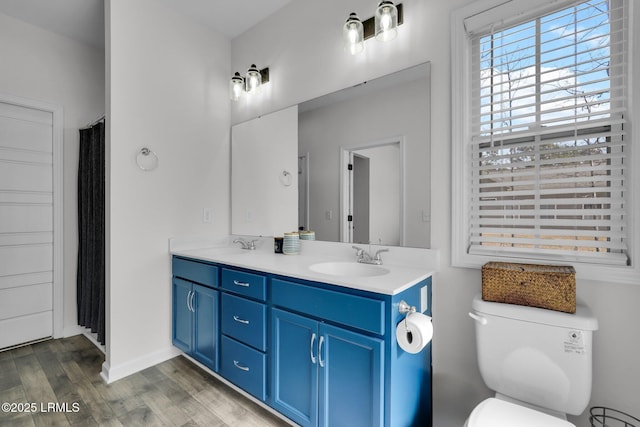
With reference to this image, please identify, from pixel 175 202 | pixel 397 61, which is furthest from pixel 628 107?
pixel 175 202

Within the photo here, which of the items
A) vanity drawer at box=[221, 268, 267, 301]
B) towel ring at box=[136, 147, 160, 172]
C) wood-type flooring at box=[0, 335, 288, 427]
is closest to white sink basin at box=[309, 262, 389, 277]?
vanity drawer at box=[221, 268, 267, 301]

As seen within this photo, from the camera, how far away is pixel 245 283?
1771 mm

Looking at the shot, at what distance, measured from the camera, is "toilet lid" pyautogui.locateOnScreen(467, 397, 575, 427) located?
101 cm

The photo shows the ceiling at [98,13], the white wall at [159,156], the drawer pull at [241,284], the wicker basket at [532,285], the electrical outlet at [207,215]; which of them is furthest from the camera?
the electrical outlet at [207,215]

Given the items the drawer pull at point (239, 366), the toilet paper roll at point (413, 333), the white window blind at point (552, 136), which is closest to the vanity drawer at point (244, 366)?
the drawer pull at point (239, 366)

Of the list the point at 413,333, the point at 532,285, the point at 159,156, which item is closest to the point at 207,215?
the point at 159,156

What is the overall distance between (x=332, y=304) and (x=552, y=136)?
121cm

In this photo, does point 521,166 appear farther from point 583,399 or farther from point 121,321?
point 121,321

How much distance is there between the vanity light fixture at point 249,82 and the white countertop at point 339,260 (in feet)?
4.05

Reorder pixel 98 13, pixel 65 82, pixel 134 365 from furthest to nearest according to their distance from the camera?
pixel 65 82 → pixel 98 13 → pixel 134 365

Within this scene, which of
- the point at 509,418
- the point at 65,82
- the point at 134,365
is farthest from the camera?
the point at 65,82

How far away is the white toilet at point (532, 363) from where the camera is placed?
3.54ft

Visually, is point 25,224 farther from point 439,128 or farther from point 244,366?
point 439,128

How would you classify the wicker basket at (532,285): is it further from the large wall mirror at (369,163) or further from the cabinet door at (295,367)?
the cabinet door at (295,367)
